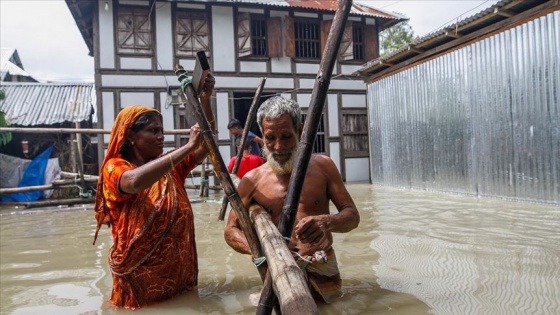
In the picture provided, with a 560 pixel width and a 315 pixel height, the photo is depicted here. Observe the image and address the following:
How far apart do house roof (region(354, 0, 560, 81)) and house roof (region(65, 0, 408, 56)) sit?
95.0 inches

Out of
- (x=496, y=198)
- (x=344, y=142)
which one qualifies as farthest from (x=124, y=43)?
(x=496, y=198)

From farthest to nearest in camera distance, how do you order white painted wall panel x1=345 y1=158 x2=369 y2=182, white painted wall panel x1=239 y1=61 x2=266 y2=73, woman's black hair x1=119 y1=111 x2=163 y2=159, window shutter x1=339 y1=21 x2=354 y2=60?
white painted wall panel x1=345 y1=158 x2=369 y2=182
window shutter x1=339 y1=21 x2=354 y2=60
white painted wall panel x1=239 y1=61 x2=266 y2=73
woman's black hair x1=119 y1=111 x2=163 y2=159

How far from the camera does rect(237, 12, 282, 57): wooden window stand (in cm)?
1312

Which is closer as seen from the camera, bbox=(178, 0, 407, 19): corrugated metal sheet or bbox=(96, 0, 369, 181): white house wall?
bbox=(96, 0, 369, 181): white house wall

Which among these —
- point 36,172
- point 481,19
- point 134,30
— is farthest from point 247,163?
point 36,172

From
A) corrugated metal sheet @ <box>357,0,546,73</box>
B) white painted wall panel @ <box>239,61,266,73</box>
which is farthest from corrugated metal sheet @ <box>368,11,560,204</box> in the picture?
white painted wall panel @ <box>239,61,266,73</box>

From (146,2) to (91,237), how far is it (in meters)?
8.77

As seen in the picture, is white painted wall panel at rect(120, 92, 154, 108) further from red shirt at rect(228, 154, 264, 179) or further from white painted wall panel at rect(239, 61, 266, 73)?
red shirt at rect(228, 154, 264, 179)

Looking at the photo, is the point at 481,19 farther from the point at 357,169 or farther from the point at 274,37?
the point at 357,169

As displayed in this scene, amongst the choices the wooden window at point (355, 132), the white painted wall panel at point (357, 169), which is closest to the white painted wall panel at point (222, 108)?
the wooden window at point (355, 132)

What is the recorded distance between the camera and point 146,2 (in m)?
12.3

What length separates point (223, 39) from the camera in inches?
519

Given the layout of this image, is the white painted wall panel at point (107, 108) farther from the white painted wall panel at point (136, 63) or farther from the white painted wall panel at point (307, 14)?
the white painted wall panel at point (307, 14)

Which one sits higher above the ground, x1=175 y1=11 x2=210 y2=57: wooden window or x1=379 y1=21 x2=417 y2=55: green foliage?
x1=379 y1=21 x2=417 y2=55: green foliage
